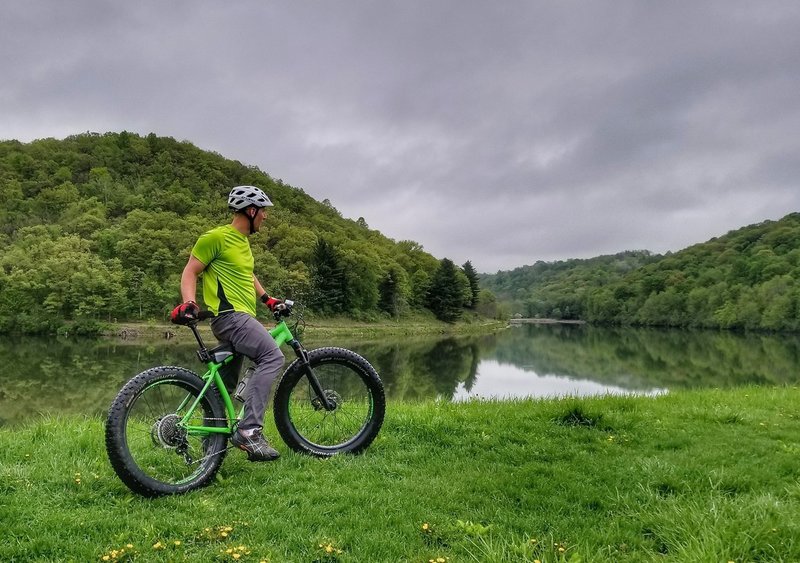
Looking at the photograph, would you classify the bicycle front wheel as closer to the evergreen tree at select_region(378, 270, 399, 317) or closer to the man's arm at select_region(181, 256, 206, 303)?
the man's arm at select_region(181, 256, 206, 303)

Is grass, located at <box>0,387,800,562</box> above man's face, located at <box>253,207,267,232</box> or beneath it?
beneath

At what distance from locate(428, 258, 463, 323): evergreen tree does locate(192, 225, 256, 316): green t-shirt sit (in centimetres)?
11035

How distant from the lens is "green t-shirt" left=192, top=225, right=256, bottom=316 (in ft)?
16.0

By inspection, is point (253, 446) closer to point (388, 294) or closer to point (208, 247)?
point (208, 247)

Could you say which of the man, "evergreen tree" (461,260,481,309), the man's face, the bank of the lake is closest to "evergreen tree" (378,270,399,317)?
the bank of the lake

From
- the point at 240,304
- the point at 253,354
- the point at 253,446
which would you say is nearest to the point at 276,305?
the point at 240,304

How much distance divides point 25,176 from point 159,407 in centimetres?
15026

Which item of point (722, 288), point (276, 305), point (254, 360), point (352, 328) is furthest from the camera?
point (722, 288)

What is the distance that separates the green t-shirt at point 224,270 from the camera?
191 inches

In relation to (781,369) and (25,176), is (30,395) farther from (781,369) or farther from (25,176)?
(25,176)

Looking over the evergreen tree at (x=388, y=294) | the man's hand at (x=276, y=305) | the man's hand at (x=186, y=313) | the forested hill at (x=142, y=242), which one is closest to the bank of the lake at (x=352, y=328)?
the forested hill at (x=142, y=242)

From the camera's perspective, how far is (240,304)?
16.5 feet

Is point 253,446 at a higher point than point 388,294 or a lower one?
lower

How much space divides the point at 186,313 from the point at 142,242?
89072mm
